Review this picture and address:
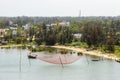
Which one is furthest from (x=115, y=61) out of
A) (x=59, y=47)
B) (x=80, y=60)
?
(x=59, y=47)

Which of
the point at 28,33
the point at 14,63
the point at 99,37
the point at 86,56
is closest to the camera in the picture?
the point at 14,63

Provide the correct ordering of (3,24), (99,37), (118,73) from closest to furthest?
1. (118,73)
2. (99,37)
3. (3,24)

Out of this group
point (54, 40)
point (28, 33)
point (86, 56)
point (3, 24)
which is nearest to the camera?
point (86, 56)

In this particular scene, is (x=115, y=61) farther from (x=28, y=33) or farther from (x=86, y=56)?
(x=28, y=33)

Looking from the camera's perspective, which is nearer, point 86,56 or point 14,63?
point 14,63

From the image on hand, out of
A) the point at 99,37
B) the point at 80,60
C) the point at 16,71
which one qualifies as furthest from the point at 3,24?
the point at 16,71

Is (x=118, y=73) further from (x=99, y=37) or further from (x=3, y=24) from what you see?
(x=3, y=24)
